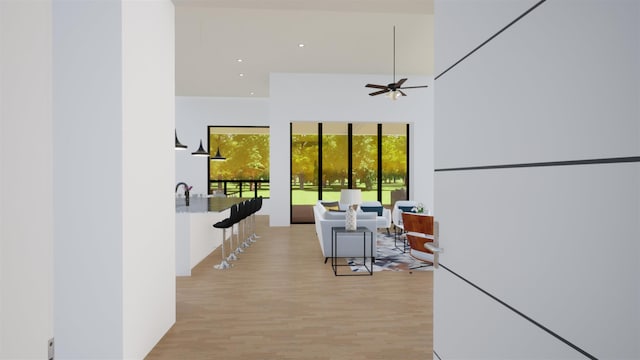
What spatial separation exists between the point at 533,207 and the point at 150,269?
2.61 metres

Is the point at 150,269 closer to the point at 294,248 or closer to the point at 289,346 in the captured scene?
the point at 289,346

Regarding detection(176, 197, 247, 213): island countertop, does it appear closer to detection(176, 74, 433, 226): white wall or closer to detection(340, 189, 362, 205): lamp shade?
detection(340, 189, 362, 205): lamp shade

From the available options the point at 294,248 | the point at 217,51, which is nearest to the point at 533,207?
the point at 294,248

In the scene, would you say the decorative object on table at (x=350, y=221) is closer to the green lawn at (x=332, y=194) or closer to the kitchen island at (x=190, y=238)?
the kitchen island at (x=190, y=238)

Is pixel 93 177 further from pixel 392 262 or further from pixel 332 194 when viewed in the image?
pixel 332 194

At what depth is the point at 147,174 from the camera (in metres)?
2.53

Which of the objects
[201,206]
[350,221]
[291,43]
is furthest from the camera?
[291,43]

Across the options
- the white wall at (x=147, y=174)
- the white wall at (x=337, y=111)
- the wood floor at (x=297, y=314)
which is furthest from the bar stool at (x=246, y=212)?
the white wall at (x=147, y=174)

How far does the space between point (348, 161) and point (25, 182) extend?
9.34m

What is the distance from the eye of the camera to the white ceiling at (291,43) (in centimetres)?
563

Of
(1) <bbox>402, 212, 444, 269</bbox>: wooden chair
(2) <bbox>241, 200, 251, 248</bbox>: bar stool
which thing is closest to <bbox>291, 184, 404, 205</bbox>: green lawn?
(2) <bbox>241, 200, 251, 248</bbox>: bar stool

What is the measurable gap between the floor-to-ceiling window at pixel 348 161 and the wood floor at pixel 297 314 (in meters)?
4.88

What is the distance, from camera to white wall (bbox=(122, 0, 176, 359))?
2.26 meters

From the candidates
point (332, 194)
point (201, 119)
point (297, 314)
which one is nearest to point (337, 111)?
point (332, 194)
